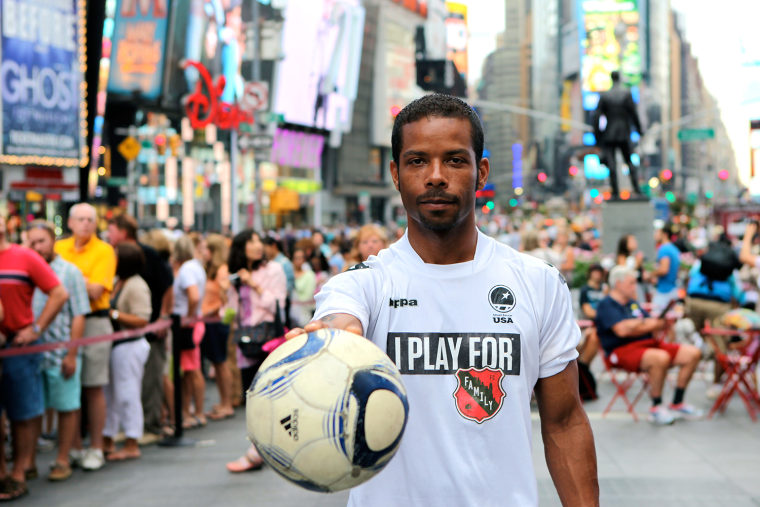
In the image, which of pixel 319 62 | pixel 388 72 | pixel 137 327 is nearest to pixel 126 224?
pixel 137 327

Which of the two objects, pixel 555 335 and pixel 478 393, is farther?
pixel 555 335

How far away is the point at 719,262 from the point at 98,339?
758 cm

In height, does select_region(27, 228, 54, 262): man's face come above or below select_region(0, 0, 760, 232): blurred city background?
below

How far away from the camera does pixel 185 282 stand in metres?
10.3

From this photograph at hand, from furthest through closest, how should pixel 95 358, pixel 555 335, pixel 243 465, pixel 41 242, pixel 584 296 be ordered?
pixel 584 296
pixel 95 358
pixel 243 465
pixel 41 242
pixel 555 335

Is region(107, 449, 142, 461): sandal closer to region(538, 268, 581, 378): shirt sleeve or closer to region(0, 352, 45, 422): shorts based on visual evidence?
region(0, 352, 45, 422): shorts

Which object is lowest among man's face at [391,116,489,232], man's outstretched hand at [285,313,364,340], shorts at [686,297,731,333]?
shorts at [686,297,731,333]

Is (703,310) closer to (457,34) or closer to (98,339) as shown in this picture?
(98,339)

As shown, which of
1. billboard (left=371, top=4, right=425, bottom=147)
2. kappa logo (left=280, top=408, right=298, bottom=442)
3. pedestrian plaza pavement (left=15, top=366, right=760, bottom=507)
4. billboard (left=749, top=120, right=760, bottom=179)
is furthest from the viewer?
billboard (left=371, top=4, right=425, bottom=147)

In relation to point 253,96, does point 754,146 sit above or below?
above

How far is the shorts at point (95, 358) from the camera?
28.2ft

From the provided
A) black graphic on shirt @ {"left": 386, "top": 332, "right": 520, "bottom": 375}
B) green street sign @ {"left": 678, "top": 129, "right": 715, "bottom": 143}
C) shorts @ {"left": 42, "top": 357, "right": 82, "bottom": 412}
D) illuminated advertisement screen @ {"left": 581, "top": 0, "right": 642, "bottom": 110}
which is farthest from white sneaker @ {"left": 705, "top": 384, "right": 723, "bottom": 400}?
illuminated advertisement screen @ {"left": 581, "top": 0, "right": 642, "bottom": 110}

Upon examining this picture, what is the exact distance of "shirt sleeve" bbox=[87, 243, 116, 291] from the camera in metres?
8.57

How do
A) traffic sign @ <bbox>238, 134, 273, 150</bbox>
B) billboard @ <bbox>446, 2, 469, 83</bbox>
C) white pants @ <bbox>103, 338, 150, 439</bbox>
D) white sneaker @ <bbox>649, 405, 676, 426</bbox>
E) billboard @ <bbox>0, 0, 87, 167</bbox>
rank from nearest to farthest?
white pants @ <bbox>103, 338, 150, 439</bbox>, white sneaker @ <bbox>649, 405, 676, 426</bbox>, traffic sign @ <bbox>238, 134, 273, 150</bbox>, billboard @ <bbox>0, 0, 87, 167</bbox>, billboard @ <bbox>446, 2, 469, 83</bbox>
